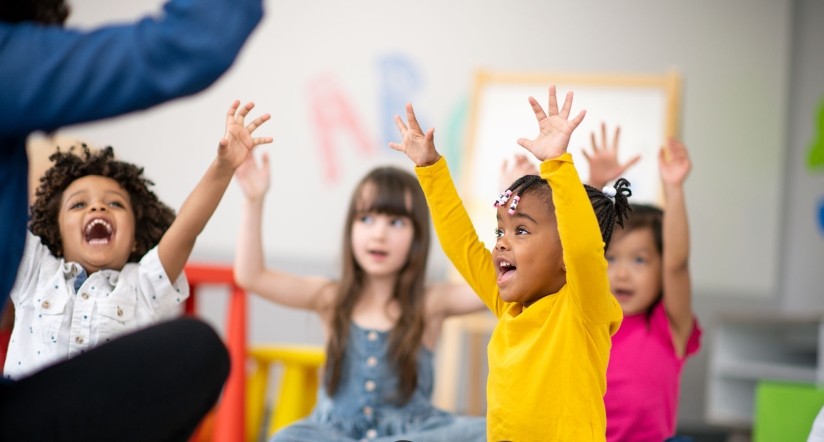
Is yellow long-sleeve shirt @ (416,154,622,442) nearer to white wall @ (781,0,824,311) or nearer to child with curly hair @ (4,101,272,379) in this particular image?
child with curly hair @ (4,101,272,379)

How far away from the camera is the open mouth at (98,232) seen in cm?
135

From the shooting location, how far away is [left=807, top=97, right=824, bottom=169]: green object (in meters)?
3.22

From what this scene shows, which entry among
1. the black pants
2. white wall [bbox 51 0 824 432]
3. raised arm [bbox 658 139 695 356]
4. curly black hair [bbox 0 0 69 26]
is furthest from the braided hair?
white wall [bbox 51 0 824 432]

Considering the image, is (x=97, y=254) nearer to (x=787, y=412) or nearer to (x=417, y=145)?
(x=417, y=145)

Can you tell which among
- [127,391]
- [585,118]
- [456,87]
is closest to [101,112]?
[127,391]

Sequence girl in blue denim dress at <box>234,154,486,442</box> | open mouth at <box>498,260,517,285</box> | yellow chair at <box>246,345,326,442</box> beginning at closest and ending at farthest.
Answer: open mouth at <box>498,260,517,285</box> → girl in blue denim dress at <box>234,154,486,442</box> → yellow chair at <box>246,345,326,442</box>

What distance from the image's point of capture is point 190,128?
3.48 meters

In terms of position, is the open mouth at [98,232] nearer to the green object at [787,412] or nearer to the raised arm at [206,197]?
the raised arm at [206,197]

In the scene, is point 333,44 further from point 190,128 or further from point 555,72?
point 555,72

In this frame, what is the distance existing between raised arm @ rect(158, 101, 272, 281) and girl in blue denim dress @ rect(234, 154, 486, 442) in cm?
32

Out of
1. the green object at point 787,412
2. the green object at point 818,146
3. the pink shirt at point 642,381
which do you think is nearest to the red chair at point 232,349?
the pink shirt at point 642,381

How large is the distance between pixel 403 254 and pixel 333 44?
1.87 m

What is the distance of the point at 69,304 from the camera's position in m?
1.32

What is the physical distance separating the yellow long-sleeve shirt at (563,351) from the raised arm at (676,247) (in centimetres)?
36
